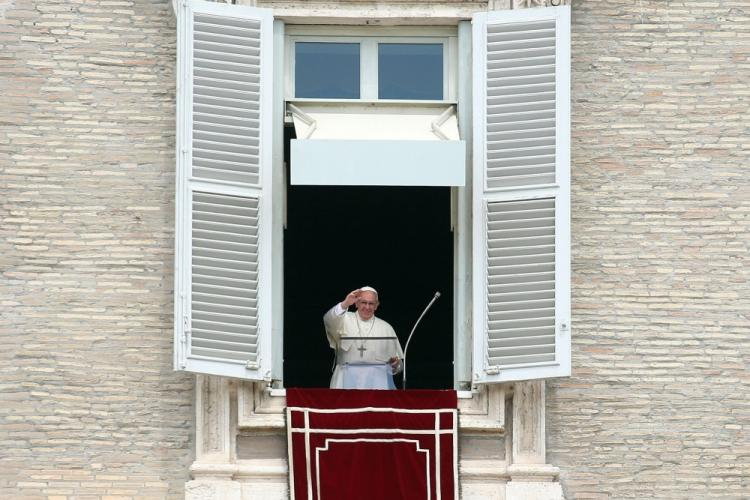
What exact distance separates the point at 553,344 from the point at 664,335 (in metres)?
0.73

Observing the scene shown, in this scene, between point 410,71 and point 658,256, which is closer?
point 658,256

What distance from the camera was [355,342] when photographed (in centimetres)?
1545

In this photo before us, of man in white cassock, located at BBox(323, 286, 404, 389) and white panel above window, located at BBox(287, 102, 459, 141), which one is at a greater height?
white panel above window, located at BBox(287, 102, 459, 141)

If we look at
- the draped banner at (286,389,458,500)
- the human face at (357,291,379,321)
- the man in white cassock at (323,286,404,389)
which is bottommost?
the draped banner at (286,389,458,500)

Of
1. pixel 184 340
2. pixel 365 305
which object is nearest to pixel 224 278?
pixel 184 340

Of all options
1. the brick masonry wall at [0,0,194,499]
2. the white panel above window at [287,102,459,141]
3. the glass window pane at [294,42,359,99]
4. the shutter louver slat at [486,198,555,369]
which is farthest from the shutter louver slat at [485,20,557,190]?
the brick masonry wall at [0,0,194,499]

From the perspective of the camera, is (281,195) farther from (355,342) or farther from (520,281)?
(520,281)

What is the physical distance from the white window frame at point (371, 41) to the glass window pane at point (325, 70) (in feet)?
0.13

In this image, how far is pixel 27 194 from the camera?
15.0m

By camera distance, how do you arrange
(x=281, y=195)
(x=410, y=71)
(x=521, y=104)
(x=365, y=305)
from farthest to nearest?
(x=365, y=305) < (x=410, y=71) < (x=281, y=195) < (x=521, y=104)

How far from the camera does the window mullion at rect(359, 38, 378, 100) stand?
15.4 metres

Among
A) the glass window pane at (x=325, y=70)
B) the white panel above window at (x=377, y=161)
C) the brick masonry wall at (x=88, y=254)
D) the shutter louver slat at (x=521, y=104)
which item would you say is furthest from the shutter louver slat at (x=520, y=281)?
the brick masonry wall at (x=88, y=254)

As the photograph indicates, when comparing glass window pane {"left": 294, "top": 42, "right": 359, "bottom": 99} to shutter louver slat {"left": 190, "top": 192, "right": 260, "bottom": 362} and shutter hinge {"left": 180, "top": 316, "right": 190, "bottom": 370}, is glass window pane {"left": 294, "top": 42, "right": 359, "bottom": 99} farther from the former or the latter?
shutter hinge {"left": 180, "top": 316, "right": 190, "bottom": 370}

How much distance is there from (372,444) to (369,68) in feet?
7.64
